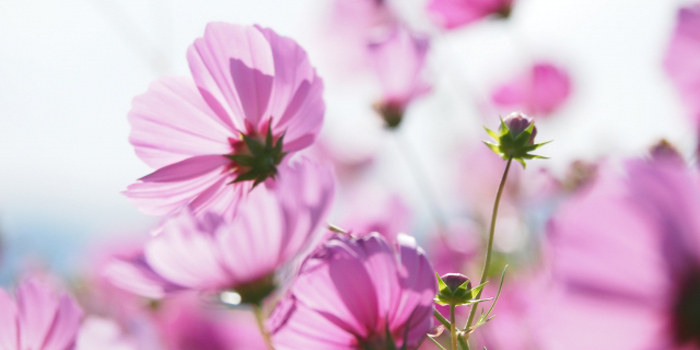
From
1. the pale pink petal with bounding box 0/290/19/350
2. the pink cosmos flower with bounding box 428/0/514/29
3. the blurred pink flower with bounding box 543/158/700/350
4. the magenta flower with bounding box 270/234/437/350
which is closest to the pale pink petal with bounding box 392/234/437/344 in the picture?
the magenta flower with bounding box 270/234/437/350

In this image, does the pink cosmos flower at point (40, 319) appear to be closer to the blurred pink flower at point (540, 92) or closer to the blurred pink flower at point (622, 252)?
the blurred pink flower at point (622, 252)

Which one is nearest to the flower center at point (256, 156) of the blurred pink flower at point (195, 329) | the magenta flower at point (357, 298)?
the magenta flower at point (357, 298)

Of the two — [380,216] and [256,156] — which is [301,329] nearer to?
[256,156]

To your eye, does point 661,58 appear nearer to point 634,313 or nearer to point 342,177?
point 634,313

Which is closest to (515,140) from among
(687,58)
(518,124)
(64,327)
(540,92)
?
(518,124)

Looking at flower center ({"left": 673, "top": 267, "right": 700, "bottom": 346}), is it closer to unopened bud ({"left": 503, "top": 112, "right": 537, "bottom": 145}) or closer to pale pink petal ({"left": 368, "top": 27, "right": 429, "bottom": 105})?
unopened bud ({"left": 503, "top": 112, "right": 537, "bottom": 145})

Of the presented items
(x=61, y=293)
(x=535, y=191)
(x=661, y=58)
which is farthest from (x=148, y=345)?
(x=535, y=191)
